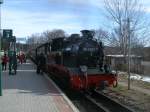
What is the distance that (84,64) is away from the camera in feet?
68.0

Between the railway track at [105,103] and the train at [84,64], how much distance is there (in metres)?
0.58

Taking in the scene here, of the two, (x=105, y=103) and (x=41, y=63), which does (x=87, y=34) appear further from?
(x=41, y=63)

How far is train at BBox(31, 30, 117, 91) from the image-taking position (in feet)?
62.8

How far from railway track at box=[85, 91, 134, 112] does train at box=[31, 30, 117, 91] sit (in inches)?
22.6

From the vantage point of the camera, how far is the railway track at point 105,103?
1554 cm

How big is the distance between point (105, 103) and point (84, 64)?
3.52m

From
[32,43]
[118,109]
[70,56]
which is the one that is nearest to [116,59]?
[70,56]

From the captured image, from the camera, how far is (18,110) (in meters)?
12.5

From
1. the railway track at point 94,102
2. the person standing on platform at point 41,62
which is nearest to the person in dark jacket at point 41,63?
the person standing on platform at point 41,62

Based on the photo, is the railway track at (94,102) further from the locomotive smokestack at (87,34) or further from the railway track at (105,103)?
the locomotive smokestack at (87,34)

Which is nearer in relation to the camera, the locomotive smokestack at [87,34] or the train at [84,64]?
the train at [84,64]

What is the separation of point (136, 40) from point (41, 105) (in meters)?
28.4

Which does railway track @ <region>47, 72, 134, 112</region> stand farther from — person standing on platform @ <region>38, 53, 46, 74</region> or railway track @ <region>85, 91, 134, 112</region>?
person standing on platform @ <region>38, 53, 46, 74</region>

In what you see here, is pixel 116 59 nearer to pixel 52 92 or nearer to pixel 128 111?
pixel 52 92
